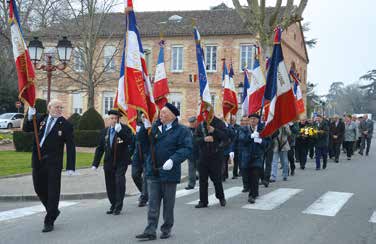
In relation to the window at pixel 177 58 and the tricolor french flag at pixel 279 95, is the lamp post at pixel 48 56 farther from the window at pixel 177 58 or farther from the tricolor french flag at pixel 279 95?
the window at pixel 177 58

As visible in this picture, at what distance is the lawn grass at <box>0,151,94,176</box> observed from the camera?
1545 centimetres

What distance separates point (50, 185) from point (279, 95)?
4.97 metres

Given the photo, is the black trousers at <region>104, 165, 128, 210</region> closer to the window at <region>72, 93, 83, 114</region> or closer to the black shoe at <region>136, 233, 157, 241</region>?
the black shoe at <region>136, 233, 157, 241</region>

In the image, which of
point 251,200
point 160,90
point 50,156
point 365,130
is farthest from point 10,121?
point 50,156

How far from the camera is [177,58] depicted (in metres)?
41.8

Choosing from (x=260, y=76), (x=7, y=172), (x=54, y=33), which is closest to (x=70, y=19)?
(x=54, y=33)

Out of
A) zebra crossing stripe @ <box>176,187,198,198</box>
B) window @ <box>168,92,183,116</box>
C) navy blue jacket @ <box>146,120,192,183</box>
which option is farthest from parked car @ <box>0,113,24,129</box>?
navy blue jacket @ <box>146,120,192,183</box>

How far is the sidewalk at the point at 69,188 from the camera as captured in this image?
1126 centimetres

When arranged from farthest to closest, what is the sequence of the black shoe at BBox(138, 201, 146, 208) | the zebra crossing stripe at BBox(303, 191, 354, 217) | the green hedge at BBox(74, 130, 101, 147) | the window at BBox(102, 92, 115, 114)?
the window at BBox(102, 92, 115, 114) < the green hedge at BBox(74, 130, 101, 147) < the black shoe at BBox(138, 201, 146, 208) < the zebra crossing stripe at BBox(303, 191, 354, 217)

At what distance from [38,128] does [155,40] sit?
34.4m

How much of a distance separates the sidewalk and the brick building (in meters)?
24.2

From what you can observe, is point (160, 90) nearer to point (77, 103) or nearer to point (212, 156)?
point (212, 156)

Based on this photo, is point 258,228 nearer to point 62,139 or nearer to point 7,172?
point 62,139

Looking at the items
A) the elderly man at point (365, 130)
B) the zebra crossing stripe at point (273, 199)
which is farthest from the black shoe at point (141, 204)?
the elderly man at point (365, 130)
